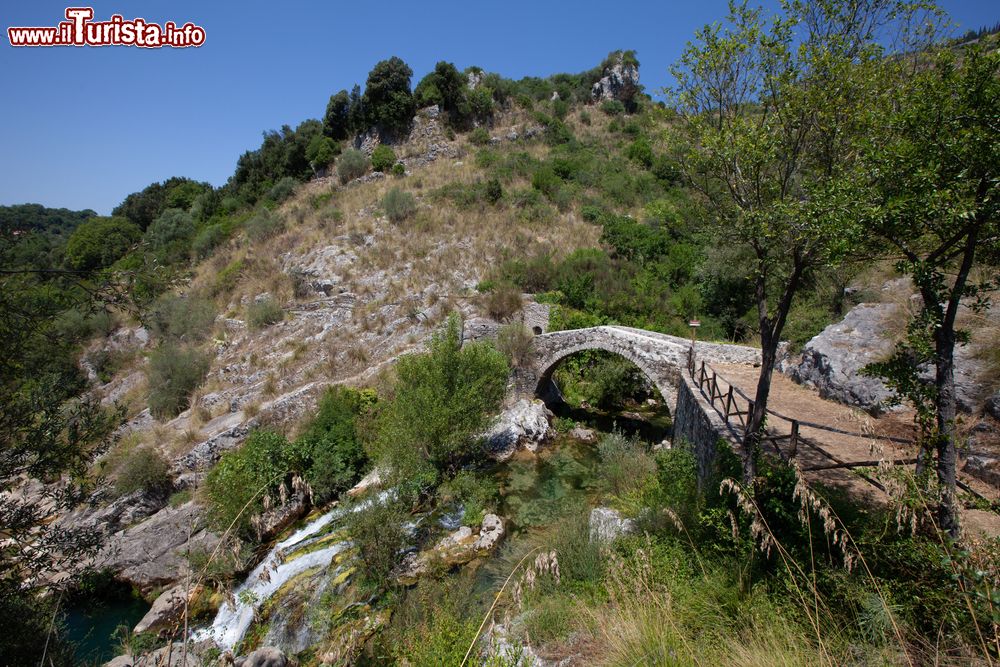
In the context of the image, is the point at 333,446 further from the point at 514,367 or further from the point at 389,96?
the point at 389,96

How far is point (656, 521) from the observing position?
24.7 ft

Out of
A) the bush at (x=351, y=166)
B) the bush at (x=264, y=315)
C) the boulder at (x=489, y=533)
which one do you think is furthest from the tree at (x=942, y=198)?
the bush at (x=351, y=166)

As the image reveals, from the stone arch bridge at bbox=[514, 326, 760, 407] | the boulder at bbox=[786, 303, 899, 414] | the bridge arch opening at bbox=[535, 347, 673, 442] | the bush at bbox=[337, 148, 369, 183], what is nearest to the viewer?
the boulder at bbox=[786, 303, 899, 414]

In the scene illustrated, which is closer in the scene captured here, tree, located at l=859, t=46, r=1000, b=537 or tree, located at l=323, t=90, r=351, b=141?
tree, located at l=859, t=46, r=1000, b=537

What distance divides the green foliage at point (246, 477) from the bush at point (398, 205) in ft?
55.4

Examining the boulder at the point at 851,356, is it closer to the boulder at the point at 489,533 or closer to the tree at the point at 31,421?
the boulder at the point at 489,533

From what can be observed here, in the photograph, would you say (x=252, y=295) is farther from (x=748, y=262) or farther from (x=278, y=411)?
(x=748, y=262)

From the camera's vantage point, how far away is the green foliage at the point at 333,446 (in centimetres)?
1240

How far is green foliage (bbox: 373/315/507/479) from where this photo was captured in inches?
459

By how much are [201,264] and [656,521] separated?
31.2 metres

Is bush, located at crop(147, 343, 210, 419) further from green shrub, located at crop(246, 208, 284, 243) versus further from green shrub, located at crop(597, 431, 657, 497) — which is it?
green shrub, located at crop(597, 431, 657, 497)

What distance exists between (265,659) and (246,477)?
5.02 metres

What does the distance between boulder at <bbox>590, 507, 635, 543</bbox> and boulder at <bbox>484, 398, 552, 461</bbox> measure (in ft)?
16.7

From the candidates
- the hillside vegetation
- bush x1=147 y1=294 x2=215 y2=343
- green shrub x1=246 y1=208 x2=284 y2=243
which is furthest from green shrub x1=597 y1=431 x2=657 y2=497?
green shrub x1=246 y1=208 x2=284 y2=243
